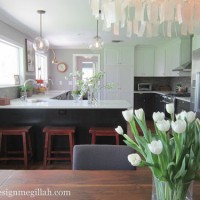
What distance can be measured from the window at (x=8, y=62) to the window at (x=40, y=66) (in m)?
1.25

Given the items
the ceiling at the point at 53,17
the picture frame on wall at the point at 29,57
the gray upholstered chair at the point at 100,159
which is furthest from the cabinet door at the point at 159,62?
the gray upholstered chair at the point at 100,159

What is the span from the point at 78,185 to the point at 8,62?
4.08m

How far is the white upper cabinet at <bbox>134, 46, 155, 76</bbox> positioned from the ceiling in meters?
1.99

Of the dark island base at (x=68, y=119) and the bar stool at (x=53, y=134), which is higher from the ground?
the dark island base at (x=68, y=119)

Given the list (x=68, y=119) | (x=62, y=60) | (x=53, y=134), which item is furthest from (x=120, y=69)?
(x=53, y=134)

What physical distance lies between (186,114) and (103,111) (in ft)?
8.43

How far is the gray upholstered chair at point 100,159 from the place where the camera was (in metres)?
1.49

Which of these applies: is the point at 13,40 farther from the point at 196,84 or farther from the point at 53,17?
the point at 196,84

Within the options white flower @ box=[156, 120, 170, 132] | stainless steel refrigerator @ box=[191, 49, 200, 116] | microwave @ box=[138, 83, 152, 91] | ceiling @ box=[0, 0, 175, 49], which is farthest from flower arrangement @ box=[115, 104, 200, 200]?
microwave @ box=[138, 83, 152, 91]

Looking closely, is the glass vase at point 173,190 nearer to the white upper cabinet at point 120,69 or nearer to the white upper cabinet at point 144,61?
the white upper cabinet at point 120,69

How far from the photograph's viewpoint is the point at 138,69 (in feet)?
23.8

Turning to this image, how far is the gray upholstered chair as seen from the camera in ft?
4.90

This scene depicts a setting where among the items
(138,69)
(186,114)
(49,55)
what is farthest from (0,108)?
(138,69)

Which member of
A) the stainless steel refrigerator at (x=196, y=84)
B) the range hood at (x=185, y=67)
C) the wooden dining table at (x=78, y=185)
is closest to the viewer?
the wooden dining table at (x=78, y=185)
